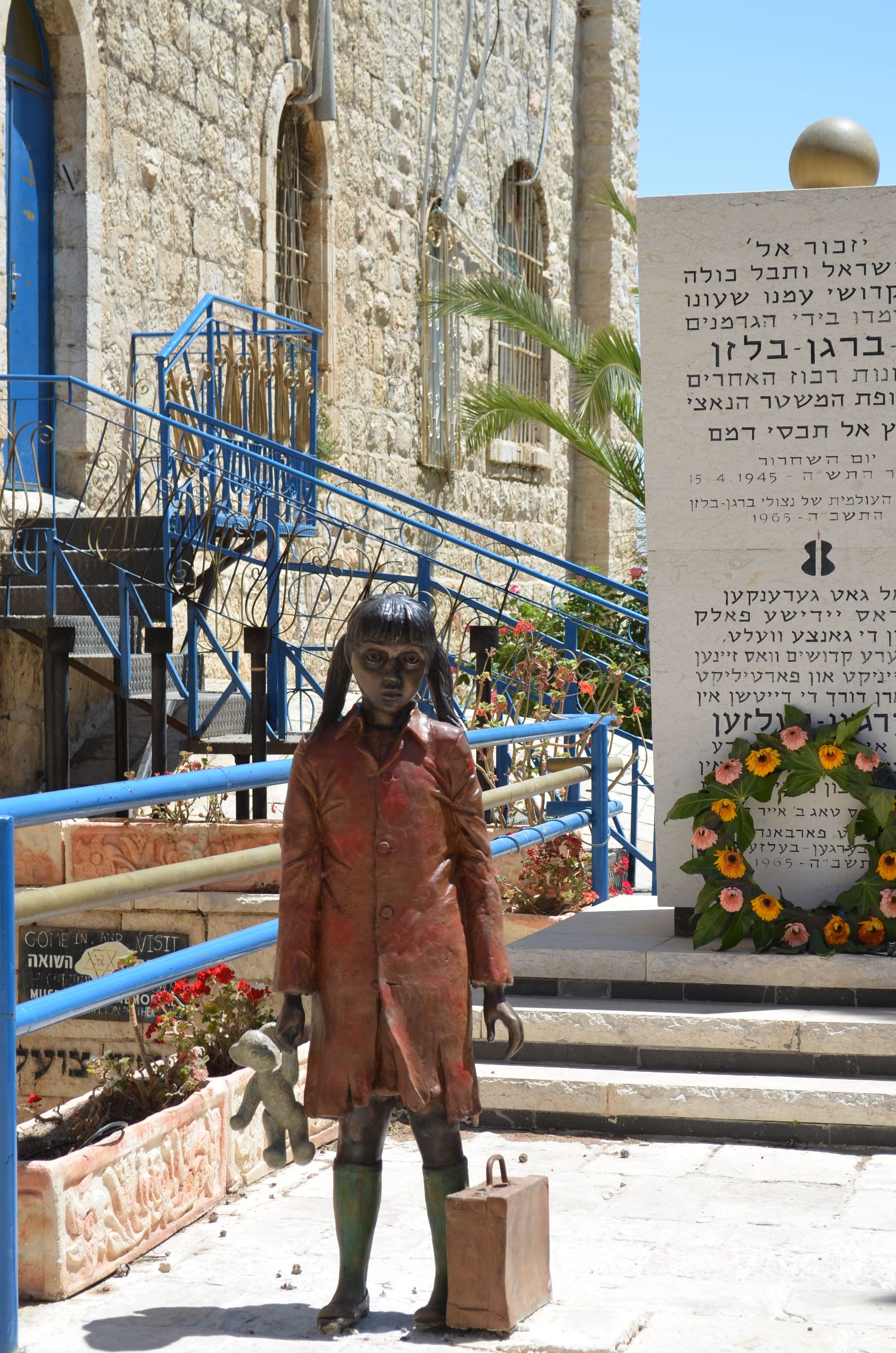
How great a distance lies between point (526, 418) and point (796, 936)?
1071 cm

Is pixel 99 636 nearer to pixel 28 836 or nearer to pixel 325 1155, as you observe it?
pixel 28 836

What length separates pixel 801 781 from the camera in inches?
199

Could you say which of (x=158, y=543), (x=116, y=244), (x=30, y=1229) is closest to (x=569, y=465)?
(x=116, y=244)

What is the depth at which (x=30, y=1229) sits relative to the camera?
3072 mm

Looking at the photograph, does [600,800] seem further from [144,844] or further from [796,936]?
[144,844]

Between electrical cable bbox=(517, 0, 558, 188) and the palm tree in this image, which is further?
electrical cable bbox=(517, 0, 558, 188)

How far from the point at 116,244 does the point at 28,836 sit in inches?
176

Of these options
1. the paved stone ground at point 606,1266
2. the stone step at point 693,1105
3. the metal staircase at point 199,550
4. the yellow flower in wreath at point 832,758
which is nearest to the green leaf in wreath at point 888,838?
the yellow flower in wreath at point 832,758

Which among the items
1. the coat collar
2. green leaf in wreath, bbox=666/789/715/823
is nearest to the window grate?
green leaf in wreath, bbox=666/789/715/823

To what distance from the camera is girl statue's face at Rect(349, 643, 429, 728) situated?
2910 millimetres

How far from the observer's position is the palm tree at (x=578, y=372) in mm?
12766

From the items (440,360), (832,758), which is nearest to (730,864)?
(832,758)

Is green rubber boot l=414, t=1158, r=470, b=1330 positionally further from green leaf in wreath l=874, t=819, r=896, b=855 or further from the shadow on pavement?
green leaf in wreath l=874, t=819, r=896, b=855

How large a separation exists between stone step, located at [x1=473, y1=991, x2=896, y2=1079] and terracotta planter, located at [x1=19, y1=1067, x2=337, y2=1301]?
39.1 inches
